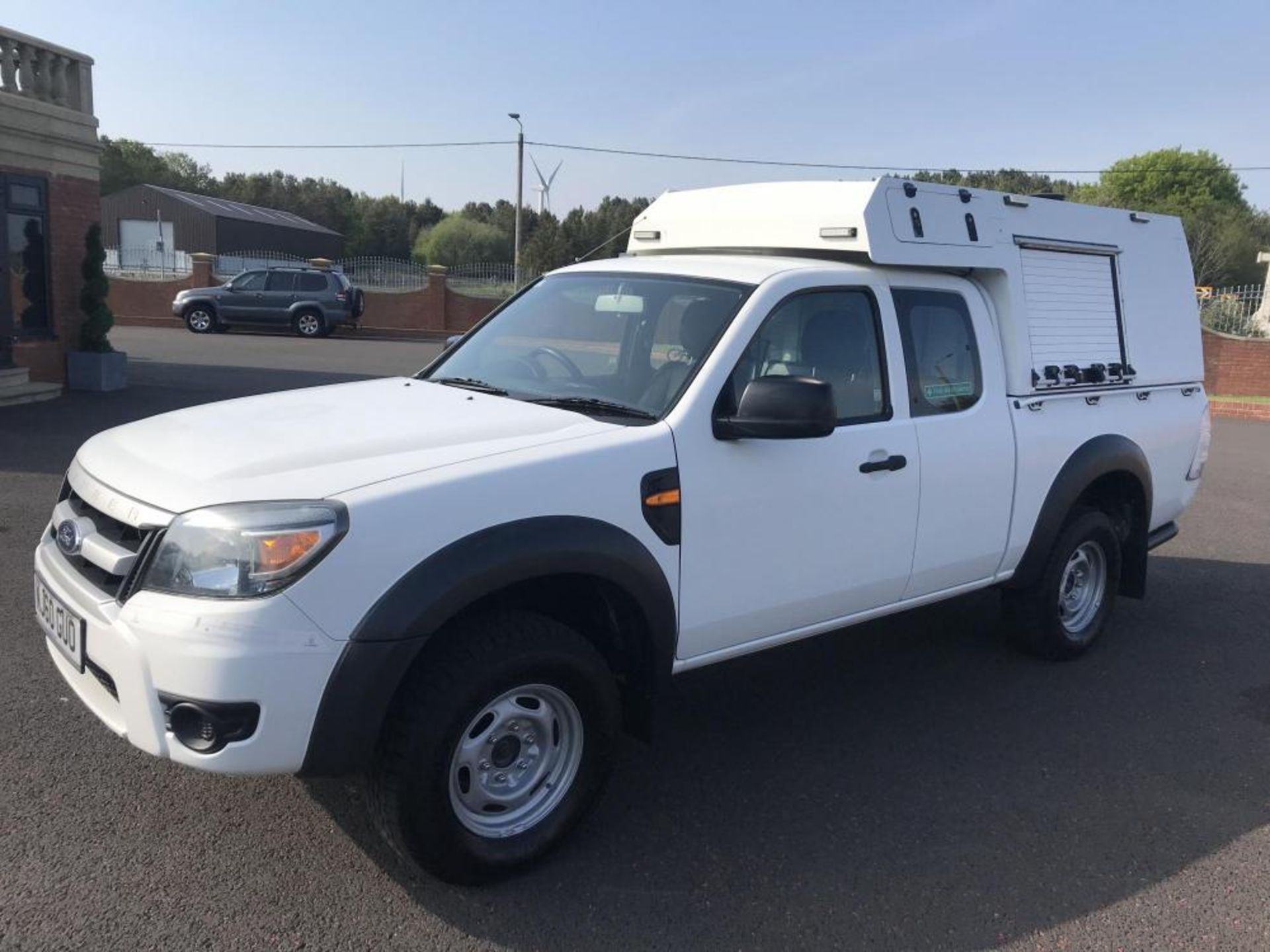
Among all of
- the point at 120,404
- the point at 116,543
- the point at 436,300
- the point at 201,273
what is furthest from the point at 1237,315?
the point at 201,273

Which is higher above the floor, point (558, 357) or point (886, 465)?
point (558, 357)

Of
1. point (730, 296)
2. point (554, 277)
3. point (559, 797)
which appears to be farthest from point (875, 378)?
point (559, 797)

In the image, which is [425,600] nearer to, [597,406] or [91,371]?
[597,406]

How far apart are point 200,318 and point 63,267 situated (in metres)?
14.8

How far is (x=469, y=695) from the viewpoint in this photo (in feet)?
9.94

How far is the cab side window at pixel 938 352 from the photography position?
4.39 meters

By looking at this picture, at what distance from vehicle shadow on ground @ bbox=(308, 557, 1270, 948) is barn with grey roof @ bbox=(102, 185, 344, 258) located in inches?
2105

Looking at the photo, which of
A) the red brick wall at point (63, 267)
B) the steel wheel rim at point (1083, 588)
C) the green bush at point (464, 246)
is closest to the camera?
the steel wheel rim at point (1083, 588)

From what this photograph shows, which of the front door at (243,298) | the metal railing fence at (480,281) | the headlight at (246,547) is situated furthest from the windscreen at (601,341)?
the metal railing fence at (480,281)

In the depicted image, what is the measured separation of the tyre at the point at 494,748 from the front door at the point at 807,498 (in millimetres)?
470

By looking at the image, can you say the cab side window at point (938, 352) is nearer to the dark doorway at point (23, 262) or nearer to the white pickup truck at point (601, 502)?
the white pickup truck at point (601, 502)

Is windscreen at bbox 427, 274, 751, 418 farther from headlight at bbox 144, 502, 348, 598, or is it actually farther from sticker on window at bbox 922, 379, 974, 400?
headlight at bbox 144, 502, 348, 598

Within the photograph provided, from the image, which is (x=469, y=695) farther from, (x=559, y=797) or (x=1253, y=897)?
(x=1253, y=897)

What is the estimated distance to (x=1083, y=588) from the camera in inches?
221
